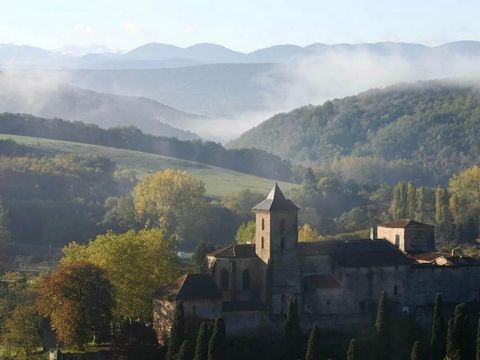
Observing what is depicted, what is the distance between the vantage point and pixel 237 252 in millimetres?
69188

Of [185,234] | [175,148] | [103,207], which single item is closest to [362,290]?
[185,234]

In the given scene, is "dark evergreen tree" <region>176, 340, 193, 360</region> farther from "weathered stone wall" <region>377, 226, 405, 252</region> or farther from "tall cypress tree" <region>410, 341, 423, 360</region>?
"weathered stone wall" <region>377, 226, 405, 252</region>

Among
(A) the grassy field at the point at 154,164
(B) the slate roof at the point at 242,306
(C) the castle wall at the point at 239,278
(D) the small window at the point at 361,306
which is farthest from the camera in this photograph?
(A) the grassy field at the point at 154,164

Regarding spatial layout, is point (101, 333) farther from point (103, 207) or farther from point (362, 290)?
point (103, 207)

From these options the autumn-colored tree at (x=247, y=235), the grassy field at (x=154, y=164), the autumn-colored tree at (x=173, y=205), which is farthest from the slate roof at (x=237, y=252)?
the grassy field at (x=154, y=164)

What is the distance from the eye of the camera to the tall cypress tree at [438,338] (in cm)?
6259

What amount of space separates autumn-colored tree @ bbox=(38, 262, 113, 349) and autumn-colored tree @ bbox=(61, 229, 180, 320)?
2362 mm

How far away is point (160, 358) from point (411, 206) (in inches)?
2384

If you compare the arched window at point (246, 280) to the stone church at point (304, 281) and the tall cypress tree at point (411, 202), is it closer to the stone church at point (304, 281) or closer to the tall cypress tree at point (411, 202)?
the stone church at point (304, 281)

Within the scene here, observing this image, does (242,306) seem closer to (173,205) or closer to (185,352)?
(185,352)

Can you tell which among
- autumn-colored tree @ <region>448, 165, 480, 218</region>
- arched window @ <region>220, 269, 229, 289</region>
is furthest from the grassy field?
arched window @ <region>220, 269, 229, 289</region>

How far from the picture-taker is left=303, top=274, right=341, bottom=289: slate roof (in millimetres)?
69625

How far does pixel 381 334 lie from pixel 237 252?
10.6 metres

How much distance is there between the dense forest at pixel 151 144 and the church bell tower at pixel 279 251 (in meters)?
109
